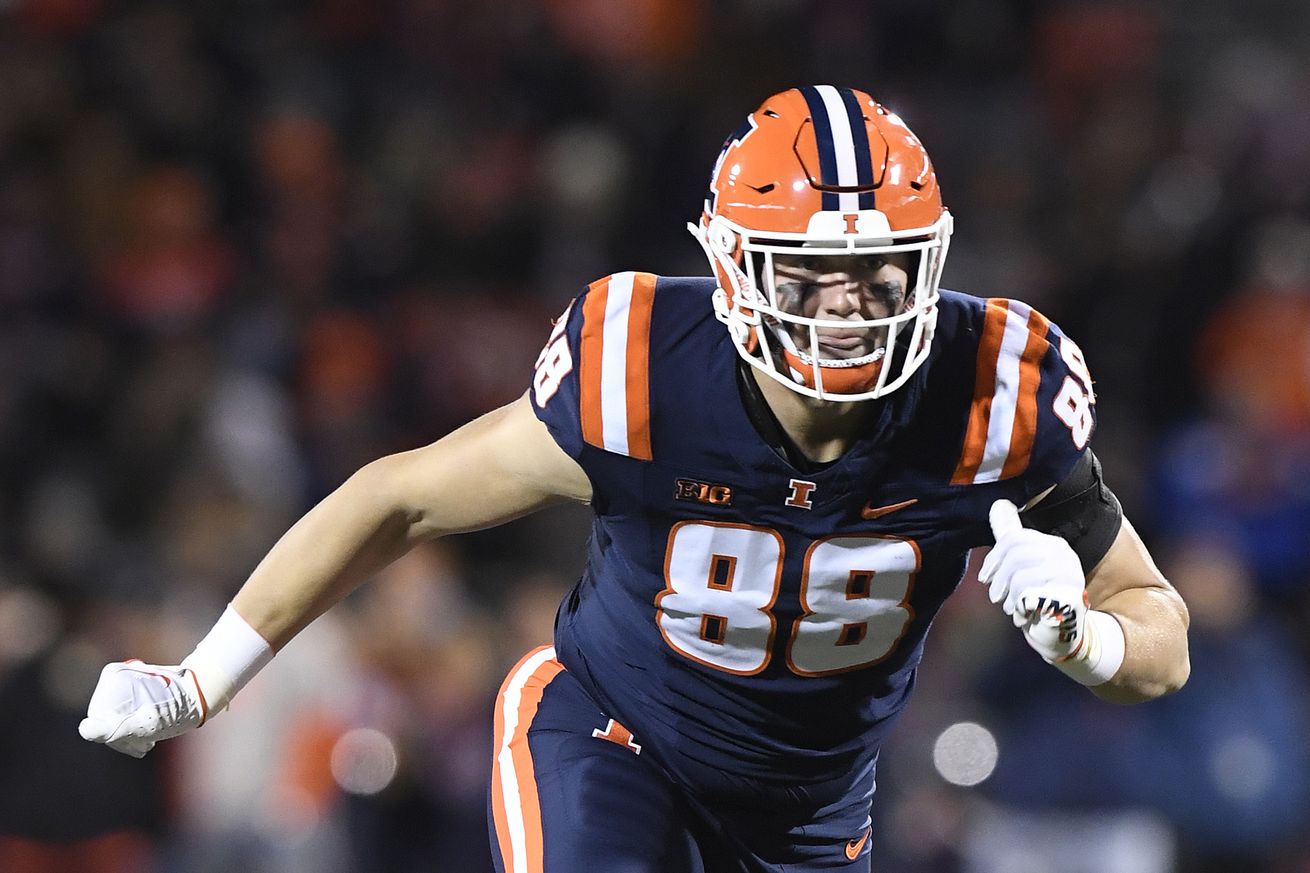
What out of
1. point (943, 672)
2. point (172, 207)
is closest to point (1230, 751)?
point (943, 672)

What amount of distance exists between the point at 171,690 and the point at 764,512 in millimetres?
946

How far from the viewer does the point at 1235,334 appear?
20.9 ft

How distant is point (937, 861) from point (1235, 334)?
234 centimetres

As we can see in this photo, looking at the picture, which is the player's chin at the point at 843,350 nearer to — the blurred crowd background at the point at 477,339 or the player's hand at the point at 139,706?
the player's hand at the point at 139,706

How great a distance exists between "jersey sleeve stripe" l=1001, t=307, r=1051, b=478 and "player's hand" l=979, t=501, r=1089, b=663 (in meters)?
0.16

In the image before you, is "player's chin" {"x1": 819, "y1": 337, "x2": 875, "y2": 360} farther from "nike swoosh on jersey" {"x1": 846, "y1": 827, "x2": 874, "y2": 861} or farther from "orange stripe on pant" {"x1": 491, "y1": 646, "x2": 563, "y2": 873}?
"nike swoosh on jersey" {"x1": 846, "y1": 827, "x2": 874, "y2": 861}

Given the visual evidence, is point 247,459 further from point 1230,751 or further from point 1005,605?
point 1005,605

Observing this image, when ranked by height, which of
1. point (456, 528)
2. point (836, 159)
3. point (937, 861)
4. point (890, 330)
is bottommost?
point (937, 861)

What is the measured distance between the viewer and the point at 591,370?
2600 millimetres

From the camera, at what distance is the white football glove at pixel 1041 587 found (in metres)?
2.38

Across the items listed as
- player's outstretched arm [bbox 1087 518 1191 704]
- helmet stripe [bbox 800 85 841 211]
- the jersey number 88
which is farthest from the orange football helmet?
player's outstretched arm [bbox 1087 518 1191 704]

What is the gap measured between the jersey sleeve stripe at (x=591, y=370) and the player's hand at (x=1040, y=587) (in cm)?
58

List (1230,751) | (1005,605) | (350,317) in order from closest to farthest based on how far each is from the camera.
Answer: (1005,605), (1230,751), (350,317)

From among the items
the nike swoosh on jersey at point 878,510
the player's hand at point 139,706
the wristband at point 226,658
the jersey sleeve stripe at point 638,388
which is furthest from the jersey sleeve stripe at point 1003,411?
A: the player's hand at point 139,706
